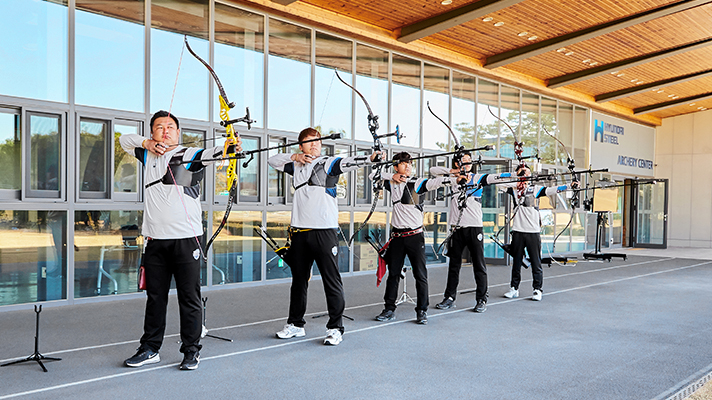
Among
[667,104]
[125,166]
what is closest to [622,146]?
[667,104]

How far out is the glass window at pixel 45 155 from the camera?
218 inches

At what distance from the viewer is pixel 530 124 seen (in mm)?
12125

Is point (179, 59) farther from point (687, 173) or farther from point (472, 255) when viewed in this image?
point (687, 173)

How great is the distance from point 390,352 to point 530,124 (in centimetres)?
947

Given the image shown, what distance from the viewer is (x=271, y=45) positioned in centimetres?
739

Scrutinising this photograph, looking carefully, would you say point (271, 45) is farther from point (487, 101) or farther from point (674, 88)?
point (674, 88)

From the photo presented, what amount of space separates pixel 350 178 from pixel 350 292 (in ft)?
7.62

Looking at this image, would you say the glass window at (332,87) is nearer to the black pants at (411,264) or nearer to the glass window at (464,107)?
the glass window at (464,107)

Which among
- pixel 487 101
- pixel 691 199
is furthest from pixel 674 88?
pixel 487 101

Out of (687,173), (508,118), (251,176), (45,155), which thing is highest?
(508,118)

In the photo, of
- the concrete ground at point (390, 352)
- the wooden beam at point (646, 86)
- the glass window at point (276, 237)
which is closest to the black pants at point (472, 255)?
the concrete ground at point (390, 352)

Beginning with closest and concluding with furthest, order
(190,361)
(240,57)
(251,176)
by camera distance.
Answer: (190,361) → (240,57) → (251,176)

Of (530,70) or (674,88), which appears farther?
(674,88)

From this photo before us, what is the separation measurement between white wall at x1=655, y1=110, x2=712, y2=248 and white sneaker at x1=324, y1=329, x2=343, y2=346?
16199mm
